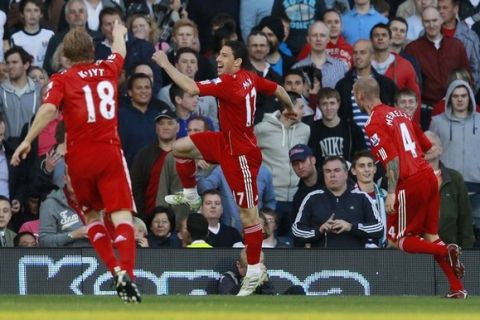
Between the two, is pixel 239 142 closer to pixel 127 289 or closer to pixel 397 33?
pixel 127 289

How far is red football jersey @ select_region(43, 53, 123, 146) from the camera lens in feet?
46.9

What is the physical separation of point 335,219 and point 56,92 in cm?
517

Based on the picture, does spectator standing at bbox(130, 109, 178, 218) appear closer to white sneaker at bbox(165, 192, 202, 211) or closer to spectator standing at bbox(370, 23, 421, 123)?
white sneaker at bbox(165, 192, 202, 211)

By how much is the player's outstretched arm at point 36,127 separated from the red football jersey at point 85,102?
20 cm

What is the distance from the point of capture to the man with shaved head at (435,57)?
22312mm

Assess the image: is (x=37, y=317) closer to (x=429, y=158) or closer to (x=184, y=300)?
(x=184, y=300)

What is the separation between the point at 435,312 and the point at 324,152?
7.04 meters

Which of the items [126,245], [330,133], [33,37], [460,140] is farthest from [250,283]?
[33,37]

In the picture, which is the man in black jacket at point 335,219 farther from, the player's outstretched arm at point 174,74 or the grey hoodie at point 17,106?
the grey hoodie at point 17,106

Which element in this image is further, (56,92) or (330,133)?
(330,133)

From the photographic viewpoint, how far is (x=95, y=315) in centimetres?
1326

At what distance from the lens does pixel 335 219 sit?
1853cm

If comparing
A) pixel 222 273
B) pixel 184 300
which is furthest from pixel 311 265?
pixel 184 300

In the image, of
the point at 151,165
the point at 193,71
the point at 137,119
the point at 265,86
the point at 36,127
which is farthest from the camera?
the point at 193,71
